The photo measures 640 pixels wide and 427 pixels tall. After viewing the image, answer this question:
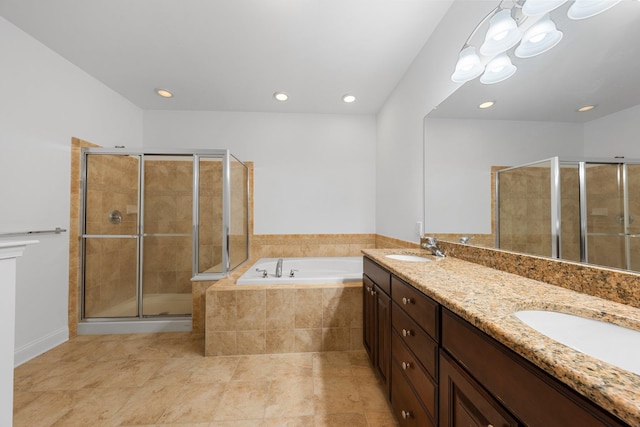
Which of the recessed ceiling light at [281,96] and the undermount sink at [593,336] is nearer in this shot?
the undermount sink at [593,336]

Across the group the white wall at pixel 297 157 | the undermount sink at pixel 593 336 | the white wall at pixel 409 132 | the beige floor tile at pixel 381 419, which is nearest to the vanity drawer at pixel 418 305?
the undermount sink at pixel 593 336

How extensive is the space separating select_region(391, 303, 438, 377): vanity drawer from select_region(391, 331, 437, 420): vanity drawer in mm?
31

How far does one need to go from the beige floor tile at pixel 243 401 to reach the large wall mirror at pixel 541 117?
1558mm

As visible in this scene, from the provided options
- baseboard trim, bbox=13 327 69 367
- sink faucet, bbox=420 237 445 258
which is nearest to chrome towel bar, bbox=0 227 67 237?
baseboard trim, bbox=13 327 69 367

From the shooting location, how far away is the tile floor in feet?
4.39

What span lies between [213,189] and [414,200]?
74.6 inches

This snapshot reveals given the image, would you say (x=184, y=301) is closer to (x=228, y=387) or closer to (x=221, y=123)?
(x=228, y=387)

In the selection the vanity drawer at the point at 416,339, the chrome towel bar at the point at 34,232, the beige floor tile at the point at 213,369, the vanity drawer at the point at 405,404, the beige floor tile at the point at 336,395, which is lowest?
the beige floor tile at the point at 336,395

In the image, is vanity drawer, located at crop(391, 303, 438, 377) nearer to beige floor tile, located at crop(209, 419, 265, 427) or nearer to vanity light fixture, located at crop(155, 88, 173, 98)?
beige floor tile, located at crop(209, 419, 265, 427)

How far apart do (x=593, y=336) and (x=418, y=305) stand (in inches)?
18.4

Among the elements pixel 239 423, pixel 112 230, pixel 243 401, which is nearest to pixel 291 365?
pixel 243 401

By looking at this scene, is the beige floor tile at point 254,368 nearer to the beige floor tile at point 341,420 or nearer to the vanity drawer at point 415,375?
the beige floor tile at point 341,420

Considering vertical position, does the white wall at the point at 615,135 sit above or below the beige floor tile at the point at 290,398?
above

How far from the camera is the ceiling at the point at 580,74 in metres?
0.77
